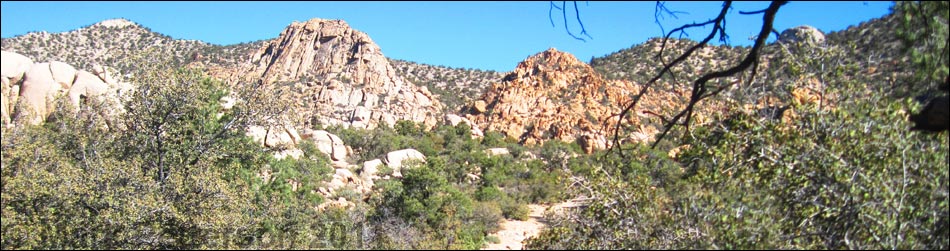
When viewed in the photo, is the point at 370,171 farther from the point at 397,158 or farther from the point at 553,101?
the point at 553,101

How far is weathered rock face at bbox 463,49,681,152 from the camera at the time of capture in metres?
48.3

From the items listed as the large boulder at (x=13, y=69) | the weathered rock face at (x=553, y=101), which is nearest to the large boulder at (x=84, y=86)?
the large boulder at (x=13, y=69)

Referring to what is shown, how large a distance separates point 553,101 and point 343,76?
20756 mm

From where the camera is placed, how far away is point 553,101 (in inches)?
2082

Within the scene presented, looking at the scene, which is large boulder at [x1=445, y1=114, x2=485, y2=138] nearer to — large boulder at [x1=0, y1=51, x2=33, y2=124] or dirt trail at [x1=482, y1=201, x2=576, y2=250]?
dirt trail at [x1=482, y1=201, x2=576, y2=250]

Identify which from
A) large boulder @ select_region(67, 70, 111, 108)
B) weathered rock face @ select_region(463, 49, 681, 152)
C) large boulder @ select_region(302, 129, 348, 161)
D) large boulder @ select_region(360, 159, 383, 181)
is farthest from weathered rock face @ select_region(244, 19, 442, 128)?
large boulder @ select_region(67, 70, 111, 108)

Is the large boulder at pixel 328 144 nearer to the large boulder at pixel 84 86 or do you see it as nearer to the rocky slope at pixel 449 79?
the large boulder at pixel 84 86

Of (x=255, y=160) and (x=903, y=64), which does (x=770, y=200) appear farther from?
(x=255, y=160)

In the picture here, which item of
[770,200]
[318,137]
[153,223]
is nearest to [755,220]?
[770,200]

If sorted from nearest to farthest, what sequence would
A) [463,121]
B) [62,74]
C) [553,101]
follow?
[62,74] < [463,121] < [553,101]

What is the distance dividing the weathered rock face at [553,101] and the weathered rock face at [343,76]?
540 cm

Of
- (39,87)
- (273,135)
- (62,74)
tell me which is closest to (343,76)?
(273,135)

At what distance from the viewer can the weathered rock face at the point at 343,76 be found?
174 ft

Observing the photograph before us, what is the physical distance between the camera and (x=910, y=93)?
419cm
